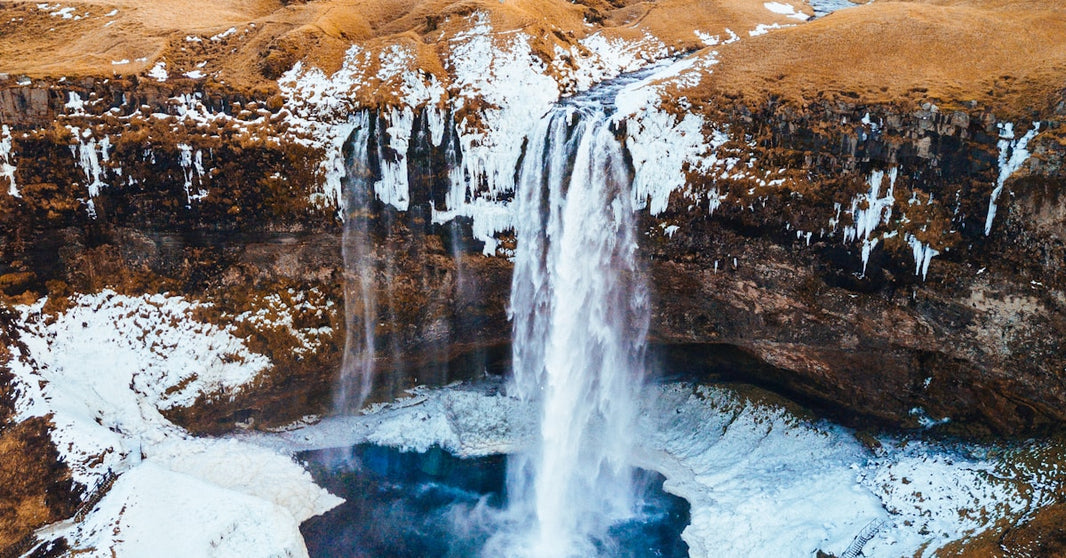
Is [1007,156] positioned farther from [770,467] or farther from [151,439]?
[151,439]

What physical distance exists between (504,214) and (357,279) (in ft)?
21.0

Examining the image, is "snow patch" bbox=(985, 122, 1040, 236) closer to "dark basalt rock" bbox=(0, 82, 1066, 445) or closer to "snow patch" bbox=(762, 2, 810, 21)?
"dark basalt rock" bbox=(0, 82, 1066, 445)

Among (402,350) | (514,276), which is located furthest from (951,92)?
(402,350)

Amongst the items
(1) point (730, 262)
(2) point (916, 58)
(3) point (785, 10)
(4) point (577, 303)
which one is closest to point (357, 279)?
(4) point (577, 303)

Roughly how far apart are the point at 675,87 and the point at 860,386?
12775mm

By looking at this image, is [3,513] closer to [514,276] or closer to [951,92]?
[514,276]

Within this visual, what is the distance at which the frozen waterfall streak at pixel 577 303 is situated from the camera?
22.7 metres

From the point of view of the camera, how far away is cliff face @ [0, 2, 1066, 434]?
18.8 metres

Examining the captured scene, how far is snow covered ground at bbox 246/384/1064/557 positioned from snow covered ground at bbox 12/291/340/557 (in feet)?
7.58

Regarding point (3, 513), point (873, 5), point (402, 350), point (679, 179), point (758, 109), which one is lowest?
point (3, 513)

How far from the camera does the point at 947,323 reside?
62.2ft

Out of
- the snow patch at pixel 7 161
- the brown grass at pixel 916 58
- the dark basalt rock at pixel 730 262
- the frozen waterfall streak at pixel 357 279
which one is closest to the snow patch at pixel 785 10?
the brown grass at pixel 916 58

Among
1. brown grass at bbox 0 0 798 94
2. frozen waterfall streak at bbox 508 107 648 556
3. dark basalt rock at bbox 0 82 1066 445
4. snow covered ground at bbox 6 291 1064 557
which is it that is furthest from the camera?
brown grass at bbox 0 0 798 94

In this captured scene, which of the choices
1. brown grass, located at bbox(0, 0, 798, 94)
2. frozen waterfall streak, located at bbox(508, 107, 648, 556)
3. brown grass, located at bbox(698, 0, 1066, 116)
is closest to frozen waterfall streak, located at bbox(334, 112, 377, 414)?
brown grass, located at bbox(0, 0, 798, 94)
